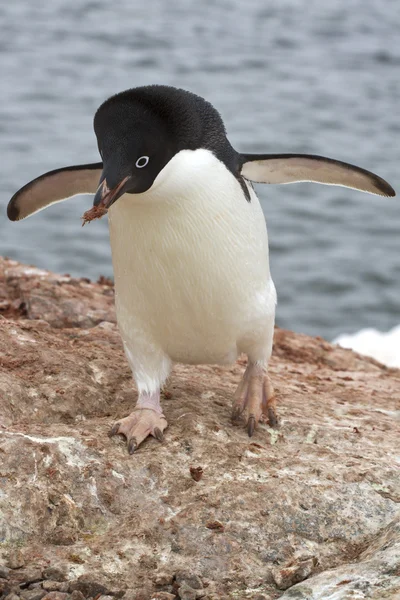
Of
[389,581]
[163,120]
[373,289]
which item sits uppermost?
[163,120]

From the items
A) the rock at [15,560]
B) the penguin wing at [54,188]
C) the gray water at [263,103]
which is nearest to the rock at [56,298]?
the penguin wing at [54,188]

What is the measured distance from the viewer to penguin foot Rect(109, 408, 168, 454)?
3.54 m

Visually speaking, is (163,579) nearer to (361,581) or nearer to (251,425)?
(361,581)

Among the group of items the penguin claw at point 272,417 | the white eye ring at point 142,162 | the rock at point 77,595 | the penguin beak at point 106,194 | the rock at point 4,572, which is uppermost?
the white eye ring at point 142,162

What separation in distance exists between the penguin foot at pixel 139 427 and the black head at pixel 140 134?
0.81 meters

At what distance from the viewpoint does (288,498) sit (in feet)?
10.9

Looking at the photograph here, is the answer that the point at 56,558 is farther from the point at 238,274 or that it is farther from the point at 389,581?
the point at 238,274

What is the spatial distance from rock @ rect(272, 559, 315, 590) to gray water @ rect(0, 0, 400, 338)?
759 centimetres

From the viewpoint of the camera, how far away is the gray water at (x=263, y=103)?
11.8 metres

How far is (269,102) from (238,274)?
45.3 ft

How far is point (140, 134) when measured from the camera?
324cm

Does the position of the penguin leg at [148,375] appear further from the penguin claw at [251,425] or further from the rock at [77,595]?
the rock at [77,595]

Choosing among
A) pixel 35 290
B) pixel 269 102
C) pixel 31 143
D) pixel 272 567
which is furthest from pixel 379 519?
pixel 269 102

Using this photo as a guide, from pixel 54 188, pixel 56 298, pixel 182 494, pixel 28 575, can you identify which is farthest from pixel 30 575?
pixel 56 298
